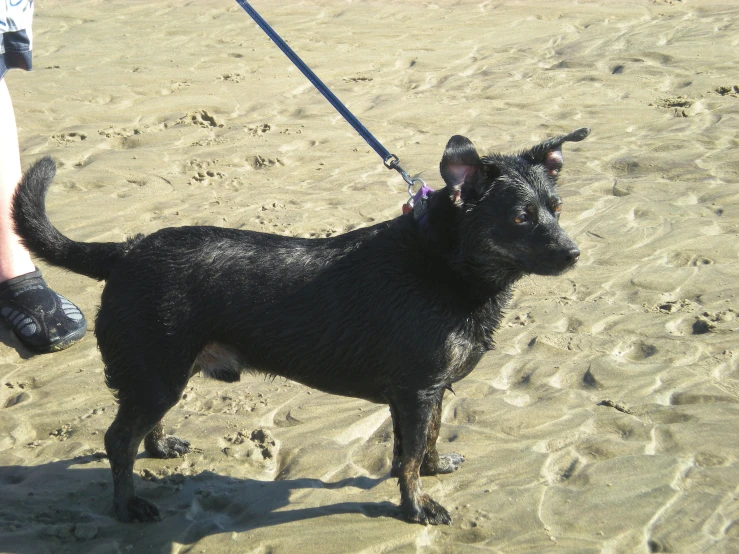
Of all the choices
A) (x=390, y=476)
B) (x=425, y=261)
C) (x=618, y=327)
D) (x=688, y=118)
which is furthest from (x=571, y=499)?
(x=688, y=118)

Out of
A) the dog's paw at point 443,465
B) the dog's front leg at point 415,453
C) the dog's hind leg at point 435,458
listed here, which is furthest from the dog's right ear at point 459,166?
the dog's paw at point 443,465

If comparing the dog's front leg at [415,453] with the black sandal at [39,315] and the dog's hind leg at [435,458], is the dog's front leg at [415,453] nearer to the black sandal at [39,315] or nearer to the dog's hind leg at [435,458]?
Answer: the dog's hind leg at [435,458]

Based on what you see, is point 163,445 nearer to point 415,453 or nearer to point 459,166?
point 415,453

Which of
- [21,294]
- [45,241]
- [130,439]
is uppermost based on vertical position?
[45,241]

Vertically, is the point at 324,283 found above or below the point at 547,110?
above

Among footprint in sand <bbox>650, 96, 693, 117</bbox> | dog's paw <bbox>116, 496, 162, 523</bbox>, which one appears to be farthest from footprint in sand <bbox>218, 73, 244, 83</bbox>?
dog's paw <bbox>116, 496, 162, 523</bbox>

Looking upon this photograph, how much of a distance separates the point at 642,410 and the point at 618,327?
3.01 ft

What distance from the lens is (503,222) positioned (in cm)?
352

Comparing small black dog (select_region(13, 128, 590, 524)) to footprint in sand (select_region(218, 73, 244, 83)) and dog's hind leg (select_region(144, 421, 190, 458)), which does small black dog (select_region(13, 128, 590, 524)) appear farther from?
footprint in sand (select_region(218, 73, 244, 83))

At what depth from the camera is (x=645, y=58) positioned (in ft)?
33.4

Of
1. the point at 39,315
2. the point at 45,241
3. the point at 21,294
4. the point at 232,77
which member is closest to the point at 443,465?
the point at 45,241

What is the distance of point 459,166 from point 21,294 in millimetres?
3202

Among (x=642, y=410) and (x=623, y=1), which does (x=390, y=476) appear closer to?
(x=642, y=410)

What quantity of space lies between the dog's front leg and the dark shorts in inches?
121
